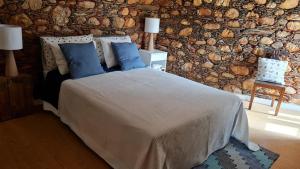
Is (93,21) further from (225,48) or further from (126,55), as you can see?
(225,48)

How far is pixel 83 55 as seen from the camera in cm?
306

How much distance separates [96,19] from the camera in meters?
Result: 3.82

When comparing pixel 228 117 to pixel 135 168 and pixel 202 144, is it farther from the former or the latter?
pixel 135 168

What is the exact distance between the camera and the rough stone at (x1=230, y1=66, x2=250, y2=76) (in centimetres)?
411

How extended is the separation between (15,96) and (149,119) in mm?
1751

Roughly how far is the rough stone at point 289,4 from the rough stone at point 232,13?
0.62 m

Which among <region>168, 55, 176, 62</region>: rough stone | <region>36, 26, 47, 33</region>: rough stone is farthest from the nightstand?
<region>36, 26, 47, 33</region>: rough stone

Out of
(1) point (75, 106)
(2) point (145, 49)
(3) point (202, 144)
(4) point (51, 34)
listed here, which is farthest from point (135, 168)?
(2) point (145, 49)

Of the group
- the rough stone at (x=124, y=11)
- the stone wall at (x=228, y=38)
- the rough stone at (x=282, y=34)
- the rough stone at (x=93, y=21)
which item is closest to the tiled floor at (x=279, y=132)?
the stone wall at (x=228, y=38)

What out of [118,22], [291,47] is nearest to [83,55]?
[118,22]

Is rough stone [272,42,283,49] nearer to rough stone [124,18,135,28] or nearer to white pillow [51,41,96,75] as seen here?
rough stone [124,18,135,28]

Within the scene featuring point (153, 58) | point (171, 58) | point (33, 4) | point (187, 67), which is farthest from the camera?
point (171, 58)

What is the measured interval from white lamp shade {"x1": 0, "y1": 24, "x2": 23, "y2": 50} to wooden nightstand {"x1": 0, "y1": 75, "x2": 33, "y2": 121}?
0.37 m

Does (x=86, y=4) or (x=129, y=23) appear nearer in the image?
(x=86, y=4)
